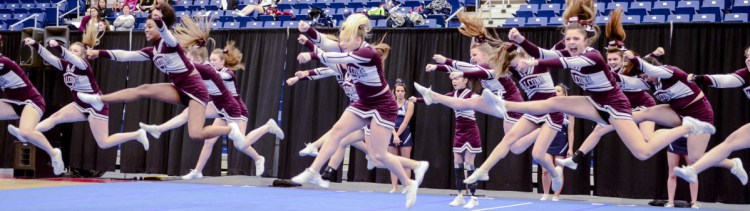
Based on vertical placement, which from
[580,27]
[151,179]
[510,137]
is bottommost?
[151,179]

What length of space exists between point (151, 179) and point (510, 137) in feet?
23.3

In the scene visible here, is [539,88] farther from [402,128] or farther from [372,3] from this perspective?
[372,3]

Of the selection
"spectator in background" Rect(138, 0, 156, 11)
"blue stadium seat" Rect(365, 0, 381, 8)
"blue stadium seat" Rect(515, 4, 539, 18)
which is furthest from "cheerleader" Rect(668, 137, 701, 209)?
"spectator in background" Rect(138, 0, 156, 11)

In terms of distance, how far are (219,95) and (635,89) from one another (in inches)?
177

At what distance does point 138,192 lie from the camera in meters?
11.1

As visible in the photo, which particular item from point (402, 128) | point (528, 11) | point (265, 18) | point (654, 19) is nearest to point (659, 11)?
point (654, 19)

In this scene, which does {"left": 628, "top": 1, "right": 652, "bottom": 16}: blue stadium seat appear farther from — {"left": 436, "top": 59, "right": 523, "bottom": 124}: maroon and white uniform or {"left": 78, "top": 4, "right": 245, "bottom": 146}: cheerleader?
{"left": 78, "top": 4, "right": 245, "bottom": 146}: cheerleader

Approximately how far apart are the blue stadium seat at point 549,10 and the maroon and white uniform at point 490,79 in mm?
5494

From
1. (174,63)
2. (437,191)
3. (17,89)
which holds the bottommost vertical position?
(437,191)

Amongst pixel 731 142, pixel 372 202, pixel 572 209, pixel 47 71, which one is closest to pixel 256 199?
pixel 372 202

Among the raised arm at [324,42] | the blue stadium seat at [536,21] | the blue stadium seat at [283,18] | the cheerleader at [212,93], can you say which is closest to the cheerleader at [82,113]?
the cheerleader at [212,93]

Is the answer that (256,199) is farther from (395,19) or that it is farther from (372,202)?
(395,19)

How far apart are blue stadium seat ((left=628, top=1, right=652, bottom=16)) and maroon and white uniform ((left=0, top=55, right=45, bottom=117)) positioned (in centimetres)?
903

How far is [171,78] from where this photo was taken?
9430mm
